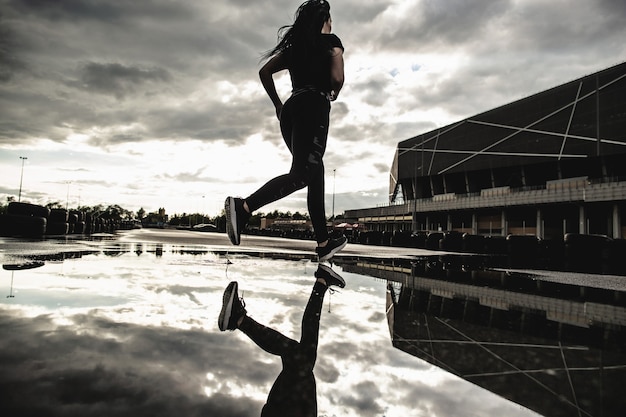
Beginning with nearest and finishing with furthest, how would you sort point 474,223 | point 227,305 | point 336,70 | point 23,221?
point 227,305
point 336,70
point 23,221
point 474,223

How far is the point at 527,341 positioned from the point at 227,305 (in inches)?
44.4

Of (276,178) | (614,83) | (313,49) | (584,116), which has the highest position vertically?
(614,83)

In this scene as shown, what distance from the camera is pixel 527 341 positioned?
4.09 feet

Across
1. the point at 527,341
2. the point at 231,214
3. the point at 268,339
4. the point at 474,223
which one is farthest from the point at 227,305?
the point at 474,223

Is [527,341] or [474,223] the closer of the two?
[527,341]

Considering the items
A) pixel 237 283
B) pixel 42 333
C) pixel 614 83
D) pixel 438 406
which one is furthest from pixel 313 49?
pixel 614 83

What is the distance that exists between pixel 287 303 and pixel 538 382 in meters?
1.11

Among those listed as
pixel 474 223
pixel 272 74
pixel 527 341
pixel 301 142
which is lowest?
pixel 527 341

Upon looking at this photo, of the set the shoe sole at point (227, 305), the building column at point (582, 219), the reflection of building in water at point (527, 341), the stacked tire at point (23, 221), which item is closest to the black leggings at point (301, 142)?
the shoe sole at point (227, 305)

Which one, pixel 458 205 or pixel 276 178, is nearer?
pixel 276 178

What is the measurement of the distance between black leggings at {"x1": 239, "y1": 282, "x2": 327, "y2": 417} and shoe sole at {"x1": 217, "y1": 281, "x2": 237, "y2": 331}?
6cm

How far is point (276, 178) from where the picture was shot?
3070mm

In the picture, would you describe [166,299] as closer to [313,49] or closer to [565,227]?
[313,49]

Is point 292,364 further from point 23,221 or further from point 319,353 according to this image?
point 23,221
